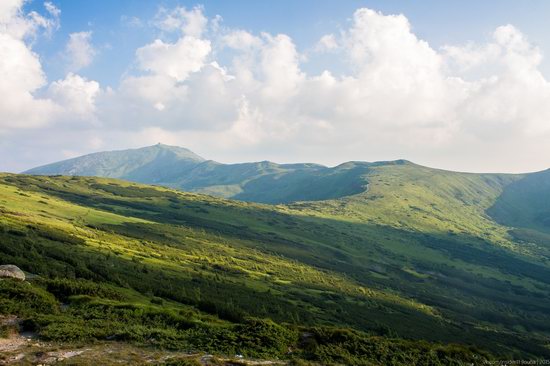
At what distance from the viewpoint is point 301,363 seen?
33812 millimetres

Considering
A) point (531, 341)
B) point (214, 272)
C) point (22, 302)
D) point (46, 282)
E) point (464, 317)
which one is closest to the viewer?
point (22, 302)

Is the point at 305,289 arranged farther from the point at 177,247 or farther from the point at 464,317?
the point at 464,317

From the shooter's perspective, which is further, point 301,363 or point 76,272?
point 76,272

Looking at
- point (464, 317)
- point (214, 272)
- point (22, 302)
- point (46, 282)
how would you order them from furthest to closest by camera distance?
point (464, 317), point (214, 272), point (46, 282), point (22, 302)

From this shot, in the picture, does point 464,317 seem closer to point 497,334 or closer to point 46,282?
point 497,334

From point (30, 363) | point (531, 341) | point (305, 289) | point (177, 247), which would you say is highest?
point (30, 363)

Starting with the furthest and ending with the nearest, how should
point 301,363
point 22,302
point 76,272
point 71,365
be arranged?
point 76,272, point 22,302, point 301,363, point 71,365

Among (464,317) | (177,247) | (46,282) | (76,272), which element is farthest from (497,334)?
(46,282)

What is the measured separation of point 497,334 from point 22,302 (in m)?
180

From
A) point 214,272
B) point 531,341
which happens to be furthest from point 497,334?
point 214,272

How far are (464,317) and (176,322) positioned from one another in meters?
191

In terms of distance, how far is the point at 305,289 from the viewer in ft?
551

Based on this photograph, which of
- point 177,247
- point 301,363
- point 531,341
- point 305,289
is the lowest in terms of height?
point 531,341

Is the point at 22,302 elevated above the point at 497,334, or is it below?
above
